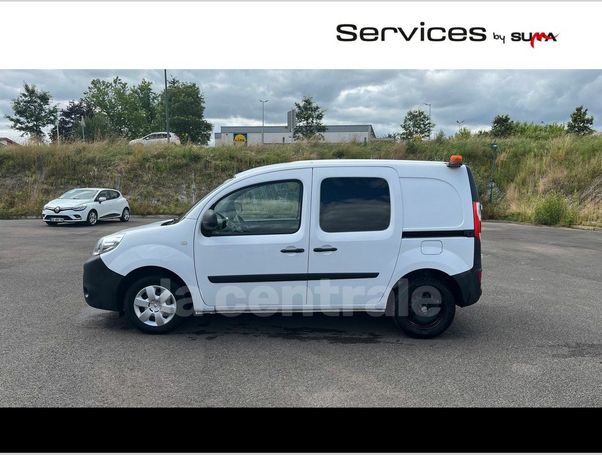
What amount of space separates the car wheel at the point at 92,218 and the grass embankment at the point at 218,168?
4.54 m

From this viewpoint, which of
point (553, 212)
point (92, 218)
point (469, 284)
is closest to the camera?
point (469, 284)

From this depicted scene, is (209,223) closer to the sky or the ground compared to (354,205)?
closer to the ground

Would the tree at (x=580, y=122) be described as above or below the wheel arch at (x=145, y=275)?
above

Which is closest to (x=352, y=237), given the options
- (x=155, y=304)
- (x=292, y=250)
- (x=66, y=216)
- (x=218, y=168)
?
(x=292, y=250)

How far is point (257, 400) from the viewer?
3.31 meters

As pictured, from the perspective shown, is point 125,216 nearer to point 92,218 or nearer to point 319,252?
point 92,218

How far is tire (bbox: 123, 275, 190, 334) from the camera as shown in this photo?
4.60m

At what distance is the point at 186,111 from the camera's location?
149 ft

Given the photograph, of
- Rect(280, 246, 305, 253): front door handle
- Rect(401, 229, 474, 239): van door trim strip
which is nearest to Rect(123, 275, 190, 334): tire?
Rect(280, 246, 305, 253): front door handle

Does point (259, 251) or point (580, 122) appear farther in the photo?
point (580, 122)

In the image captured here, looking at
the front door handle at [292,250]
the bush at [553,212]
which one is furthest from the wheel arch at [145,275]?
Result: the bush at [553,212]

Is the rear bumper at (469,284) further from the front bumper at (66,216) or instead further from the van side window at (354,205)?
the front bumper at (66,216)

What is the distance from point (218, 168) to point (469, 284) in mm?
21913

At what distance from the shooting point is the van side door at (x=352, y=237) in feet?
14.7
